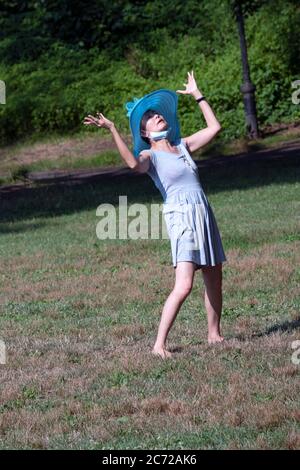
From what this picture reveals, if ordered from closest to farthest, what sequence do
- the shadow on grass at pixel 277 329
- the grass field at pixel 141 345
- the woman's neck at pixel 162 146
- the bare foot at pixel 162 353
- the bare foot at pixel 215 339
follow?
the grass field at pixel 141 345 → the bare foot at pixel 162 353 → the woman's neck at pixel 162 146 → the bare foot at pixel 215 339 → the shadow on grass at pixel 277 329

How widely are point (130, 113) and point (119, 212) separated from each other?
855cm

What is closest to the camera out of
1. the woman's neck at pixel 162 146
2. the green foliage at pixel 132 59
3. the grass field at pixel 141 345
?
the grass field at pixel 141 345

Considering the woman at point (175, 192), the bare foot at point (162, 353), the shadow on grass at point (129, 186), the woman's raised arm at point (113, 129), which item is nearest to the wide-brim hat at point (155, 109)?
the woman at point (175, 192)

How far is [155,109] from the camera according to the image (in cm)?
721

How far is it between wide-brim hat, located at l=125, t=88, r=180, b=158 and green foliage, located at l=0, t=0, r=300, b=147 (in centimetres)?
1687

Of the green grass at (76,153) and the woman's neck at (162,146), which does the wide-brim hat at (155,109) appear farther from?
the green grass at (76,153)

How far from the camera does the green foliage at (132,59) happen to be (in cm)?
2497

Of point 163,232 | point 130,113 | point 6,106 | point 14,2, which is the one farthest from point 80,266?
point 14,2

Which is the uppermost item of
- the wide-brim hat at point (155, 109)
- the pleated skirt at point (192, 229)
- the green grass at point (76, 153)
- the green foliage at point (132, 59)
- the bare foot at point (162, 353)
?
the green foliage at point (132, 59)

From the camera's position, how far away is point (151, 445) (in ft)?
17.1

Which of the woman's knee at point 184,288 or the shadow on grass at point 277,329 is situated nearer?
the woman's knee at point 184,288

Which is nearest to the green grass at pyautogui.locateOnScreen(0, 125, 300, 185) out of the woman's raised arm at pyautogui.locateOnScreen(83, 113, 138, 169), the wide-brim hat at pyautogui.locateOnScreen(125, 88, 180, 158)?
the wide-brim hat at pyautogui.locateOnScreen(125, 88, 180, 158)

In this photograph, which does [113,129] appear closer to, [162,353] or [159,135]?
[159,135]

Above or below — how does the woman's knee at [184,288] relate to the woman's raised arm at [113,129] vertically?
below
